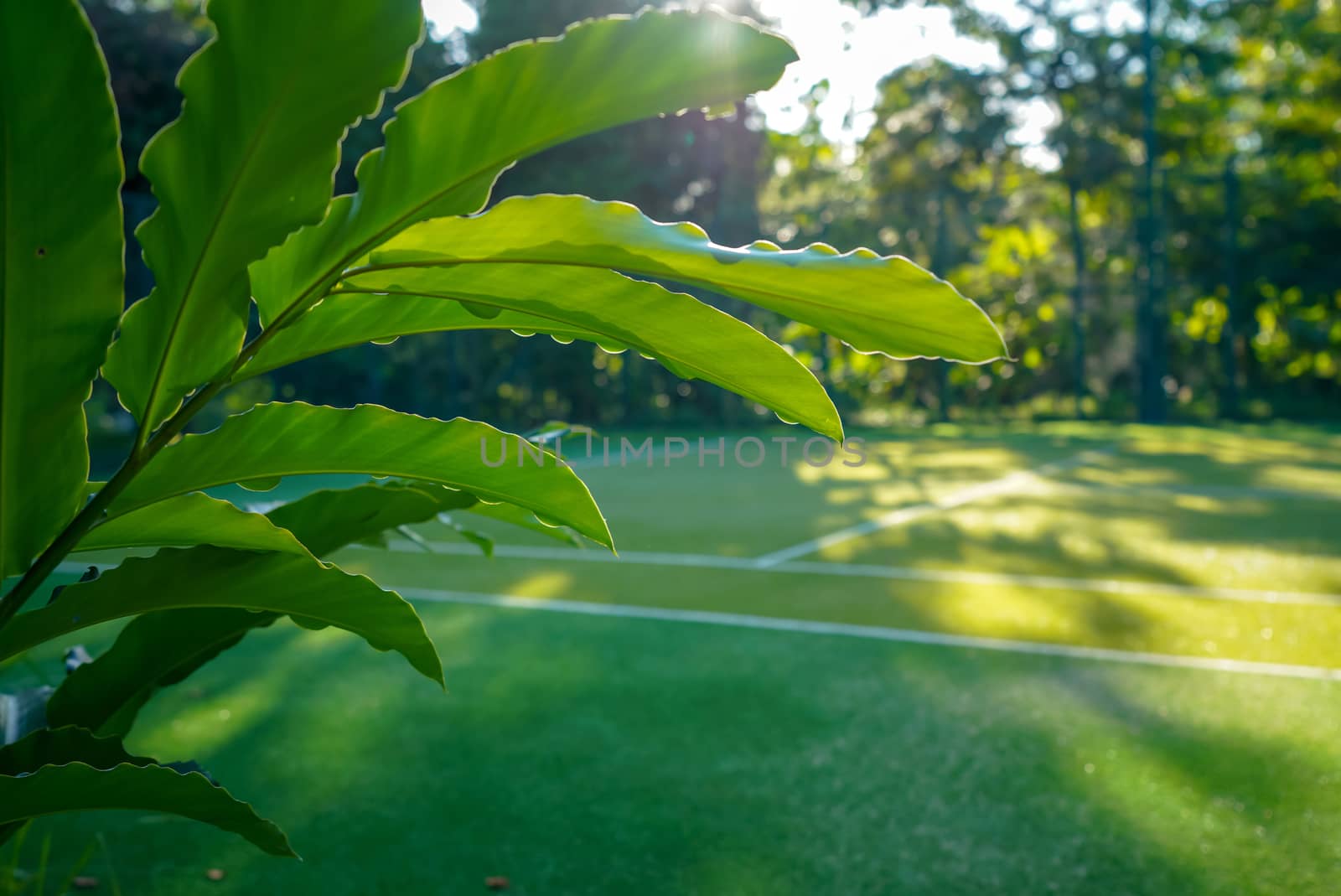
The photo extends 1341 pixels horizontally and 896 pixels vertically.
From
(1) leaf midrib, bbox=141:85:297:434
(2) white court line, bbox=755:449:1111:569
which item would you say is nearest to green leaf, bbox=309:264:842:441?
(1) leaf midrib, bbox=141:85:297:434

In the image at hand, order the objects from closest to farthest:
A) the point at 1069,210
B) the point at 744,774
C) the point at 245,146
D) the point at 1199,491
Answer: the point at 245,146 → the point at 744,774 → the point at 1199,491 → the point at 1069,210

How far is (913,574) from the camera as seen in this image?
5.51 meters

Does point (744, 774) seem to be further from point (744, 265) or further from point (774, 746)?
point (744, 265)

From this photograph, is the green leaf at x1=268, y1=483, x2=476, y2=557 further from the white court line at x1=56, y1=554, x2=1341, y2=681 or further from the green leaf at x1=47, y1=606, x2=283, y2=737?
the white court line at x1=56, y1=554, x2=1341, y2=681

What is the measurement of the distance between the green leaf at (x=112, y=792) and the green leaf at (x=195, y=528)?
172mm

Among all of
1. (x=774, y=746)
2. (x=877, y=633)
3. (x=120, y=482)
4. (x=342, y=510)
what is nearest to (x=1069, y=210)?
(x=877, y=633)

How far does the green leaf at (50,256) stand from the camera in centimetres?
62

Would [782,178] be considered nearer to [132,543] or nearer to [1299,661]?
[1299,661]

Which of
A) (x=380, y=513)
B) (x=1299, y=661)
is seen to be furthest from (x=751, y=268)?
(x=1299, y=661)

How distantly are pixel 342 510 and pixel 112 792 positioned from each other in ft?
1.24

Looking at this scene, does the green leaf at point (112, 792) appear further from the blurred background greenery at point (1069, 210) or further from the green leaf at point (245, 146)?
the blurred background greenery at point (1069, 210)

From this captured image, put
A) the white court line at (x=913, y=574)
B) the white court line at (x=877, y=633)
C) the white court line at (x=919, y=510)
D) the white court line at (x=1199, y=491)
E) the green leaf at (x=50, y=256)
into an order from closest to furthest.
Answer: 1. the green leaf at (x=50, y=256)
2. the white court line at (x=877, y=633)
3. the white court line at (x=913, y=574)
4. the white court line at (x=919, y=510)
5. the white court line at (x=1199, y=491)

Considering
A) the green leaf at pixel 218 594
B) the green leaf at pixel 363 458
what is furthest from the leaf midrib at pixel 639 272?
the green leaf at pixel 218 594

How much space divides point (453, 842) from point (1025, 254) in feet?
71.3
